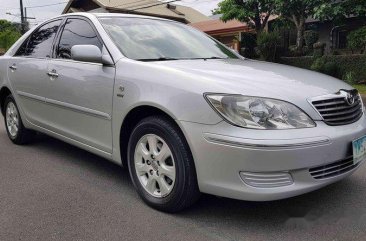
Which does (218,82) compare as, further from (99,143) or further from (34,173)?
(34,173)

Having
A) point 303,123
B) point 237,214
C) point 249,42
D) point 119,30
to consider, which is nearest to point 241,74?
point 303,123

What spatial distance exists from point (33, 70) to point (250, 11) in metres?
16.1

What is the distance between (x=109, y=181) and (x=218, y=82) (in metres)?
1.64

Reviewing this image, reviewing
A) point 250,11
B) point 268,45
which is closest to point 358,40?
point 268,45

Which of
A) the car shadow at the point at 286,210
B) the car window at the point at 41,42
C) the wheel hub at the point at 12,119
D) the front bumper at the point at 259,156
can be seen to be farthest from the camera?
the wheel hub at the point at 12,119

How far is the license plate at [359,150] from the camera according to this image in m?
3.02

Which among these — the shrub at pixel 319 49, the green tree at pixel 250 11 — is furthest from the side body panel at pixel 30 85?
the green tree at pixel 250 11

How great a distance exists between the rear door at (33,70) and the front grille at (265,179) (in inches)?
101

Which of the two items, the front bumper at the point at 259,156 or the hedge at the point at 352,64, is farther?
the hedge at the point at 352,64

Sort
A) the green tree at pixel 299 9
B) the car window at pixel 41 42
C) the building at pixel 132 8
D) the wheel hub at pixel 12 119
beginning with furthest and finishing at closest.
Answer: the building at pixel 132 8 → the green tree at pixel 299 9 → the wheel hub at pixel 12 119 → the car window at pixel 41 42

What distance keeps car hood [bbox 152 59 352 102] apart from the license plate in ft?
1.34

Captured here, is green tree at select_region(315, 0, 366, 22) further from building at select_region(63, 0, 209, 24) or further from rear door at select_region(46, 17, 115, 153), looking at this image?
building at select_region(63, 0, 209, 24)

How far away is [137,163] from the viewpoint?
3.34m

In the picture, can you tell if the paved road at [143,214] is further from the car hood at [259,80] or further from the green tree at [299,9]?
the green tree at [299,9]
